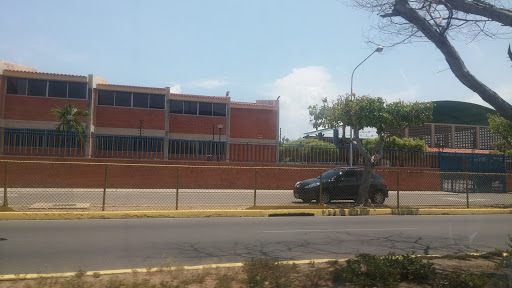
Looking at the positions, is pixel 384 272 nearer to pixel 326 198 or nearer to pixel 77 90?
pixel 326 198

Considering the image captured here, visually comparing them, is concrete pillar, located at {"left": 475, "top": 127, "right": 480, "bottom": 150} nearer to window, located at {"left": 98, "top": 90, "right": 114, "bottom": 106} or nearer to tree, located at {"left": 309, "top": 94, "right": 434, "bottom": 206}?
tree, located at {"left": 309, "top": 94, "right": 434, "bottom": 206}

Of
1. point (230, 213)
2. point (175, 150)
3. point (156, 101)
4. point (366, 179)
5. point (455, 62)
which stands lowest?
point (230, 213)

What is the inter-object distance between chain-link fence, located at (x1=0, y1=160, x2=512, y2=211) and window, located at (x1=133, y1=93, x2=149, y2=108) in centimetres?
1146

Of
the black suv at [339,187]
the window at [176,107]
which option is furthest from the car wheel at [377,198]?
the window at [176,107]

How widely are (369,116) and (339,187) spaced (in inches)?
117

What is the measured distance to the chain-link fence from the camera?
491 inches

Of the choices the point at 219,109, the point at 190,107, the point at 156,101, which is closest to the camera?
the point at 156,101

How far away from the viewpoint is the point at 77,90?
28938mm

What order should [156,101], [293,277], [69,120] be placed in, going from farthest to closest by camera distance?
[156,101] < [69,120] < [293,277]

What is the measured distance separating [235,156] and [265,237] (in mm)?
13717

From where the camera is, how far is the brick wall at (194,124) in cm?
3234

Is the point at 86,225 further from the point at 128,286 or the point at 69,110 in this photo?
the point at 69,110

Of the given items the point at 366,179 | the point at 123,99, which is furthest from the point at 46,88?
the point at 366,179

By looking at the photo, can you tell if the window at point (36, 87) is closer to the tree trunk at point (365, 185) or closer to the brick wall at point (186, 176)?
the brick wall at point (186, 176)
